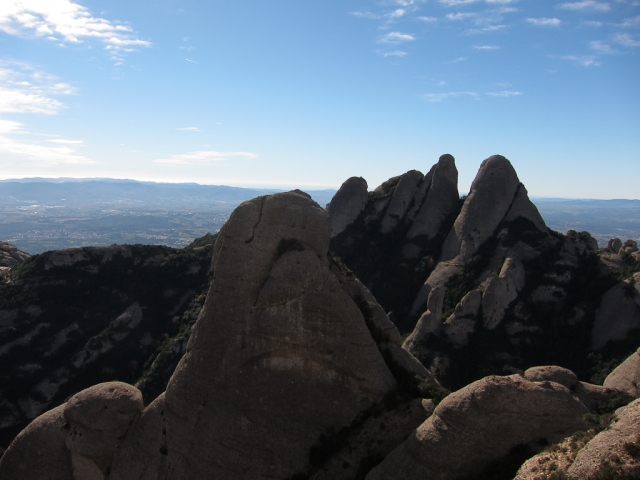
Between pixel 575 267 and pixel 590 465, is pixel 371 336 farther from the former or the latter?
pixel 575 267

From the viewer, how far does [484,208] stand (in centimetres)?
5203

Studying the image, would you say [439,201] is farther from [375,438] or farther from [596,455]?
[596,455]

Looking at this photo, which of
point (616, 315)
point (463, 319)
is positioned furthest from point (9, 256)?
point (616, 315)

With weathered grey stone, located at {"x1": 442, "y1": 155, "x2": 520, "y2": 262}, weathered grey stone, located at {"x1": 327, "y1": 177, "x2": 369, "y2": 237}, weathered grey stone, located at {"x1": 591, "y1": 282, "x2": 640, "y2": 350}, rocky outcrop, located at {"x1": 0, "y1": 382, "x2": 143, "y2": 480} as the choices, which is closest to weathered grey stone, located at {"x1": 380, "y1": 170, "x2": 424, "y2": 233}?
weathered grey stone, located at {"x1": 327, "y1": 177, "x2": 369, "y2": 237}

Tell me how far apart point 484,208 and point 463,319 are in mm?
16357

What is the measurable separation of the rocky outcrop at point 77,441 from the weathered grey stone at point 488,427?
622 inches

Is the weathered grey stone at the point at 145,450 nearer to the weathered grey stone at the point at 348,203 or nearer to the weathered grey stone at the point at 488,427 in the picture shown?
the weathered grey stone at the point at 488,427

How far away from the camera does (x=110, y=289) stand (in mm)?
61906

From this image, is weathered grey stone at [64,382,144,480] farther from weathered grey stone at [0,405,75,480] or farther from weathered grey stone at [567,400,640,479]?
weathered grey stone at [567,400,640,479]

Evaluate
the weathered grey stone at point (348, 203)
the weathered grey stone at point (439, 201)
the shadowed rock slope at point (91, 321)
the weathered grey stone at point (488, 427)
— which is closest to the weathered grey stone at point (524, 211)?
the weathered grey stone at point (439, 201)

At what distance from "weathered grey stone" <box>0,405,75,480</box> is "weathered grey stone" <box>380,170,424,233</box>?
160 feet

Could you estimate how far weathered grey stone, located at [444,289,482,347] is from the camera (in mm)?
41656

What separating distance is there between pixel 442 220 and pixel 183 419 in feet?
151

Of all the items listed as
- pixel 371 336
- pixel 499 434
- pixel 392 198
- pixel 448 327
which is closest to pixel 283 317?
pixel 371 336
